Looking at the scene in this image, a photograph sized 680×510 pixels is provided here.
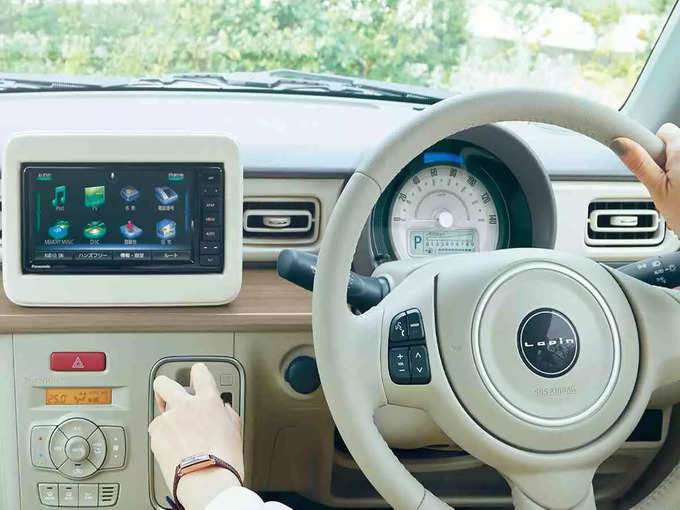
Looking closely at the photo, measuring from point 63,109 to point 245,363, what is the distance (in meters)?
0.88

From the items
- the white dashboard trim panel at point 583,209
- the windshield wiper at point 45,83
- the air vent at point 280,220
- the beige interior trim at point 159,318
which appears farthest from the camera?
the windshield wiper at point 45,83

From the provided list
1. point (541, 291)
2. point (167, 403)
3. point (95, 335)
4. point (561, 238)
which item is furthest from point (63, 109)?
point (541, 291)

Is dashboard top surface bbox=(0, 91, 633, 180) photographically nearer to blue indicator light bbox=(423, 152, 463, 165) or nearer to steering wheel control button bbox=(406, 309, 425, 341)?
blue indicator light bbox=(423, 152, 463, 165)

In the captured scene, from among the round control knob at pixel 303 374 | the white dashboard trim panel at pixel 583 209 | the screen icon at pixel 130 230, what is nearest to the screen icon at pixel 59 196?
the screen icon at pixel 130 230

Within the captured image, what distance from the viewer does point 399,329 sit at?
1074 mm

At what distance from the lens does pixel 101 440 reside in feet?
4.51

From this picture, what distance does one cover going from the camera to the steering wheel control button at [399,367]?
1.06 meters

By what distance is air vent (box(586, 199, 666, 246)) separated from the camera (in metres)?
1.77

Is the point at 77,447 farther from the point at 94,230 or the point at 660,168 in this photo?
the point at 660,168

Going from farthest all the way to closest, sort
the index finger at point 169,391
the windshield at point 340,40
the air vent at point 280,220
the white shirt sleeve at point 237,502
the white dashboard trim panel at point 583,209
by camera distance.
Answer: the windshield at point 340,40 < the white dashboard trim panel at point 583,209 < the air vent at point 280,220 < the index finger at point 169,391 < the white shirt sleeve at point 237,502

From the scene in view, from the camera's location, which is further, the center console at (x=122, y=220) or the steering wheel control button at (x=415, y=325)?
the center console at (x=122, y=220)

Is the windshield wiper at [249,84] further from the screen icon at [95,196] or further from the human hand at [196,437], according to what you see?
the human hand at [196,437]

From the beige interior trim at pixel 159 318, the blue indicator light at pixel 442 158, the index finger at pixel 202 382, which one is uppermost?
the blue indicator light at pixel 442 158

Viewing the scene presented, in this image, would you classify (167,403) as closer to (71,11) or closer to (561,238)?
(561,238)
